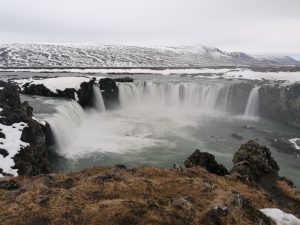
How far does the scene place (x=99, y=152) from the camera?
1427 inches

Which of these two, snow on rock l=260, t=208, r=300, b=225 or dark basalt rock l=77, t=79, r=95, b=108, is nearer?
snow on rock l=260, t=208, r=300, b=225

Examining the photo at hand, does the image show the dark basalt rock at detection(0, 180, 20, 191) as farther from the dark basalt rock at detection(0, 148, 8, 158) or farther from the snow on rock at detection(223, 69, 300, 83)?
the snow on rock at detection(223, 69, 300, 83)

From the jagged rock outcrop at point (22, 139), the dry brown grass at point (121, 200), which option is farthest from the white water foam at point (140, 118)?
the dry brown grass at point (121, 200)

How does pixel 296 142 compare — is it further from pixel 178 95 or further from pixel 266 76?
pixel 266 76

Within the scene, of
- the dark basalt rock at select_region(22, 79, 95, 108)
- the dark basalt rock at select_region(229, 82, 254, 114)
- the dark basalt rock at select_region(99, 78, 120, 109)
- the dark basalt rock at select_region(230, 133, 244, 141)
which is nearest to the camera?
the dark basalt rock at select_region(230, 133, 244, 141)

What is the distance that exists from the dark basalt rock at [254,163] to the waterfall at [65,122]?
62.3 ft

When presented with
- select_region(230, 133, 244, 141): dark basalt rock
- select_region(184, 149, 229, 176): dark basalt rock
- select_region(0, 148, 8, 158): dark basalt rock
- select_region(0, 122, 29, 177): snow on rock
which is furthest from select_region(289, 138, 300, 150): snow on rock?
select_region(0, 148, 8, 158): dark basalt rock

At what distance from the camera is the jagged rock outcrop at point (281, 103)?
5417cm

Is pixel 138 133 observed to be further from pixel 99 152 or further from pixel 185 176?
pixel 185 176

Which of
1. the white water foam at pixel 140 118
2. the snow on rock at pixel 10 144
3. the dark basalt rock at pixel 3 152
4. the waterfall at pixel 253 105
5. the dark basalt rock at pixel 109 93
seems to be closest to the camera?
the snow on rock at pixel 10 144

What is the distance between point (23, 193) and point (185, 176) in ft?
25.9

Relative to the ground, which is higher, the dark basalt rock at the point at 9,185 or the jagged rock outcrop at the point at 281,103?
the dark basalt rock at the point at 9,185

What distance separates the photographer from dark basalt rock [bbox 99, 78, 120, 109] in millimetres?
61812

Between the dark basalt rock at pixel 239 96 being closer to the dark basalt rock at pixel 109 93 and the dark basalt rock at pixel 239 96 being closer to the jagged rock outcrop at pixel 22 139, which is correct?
the dark basalt rock at pixel 109 93
